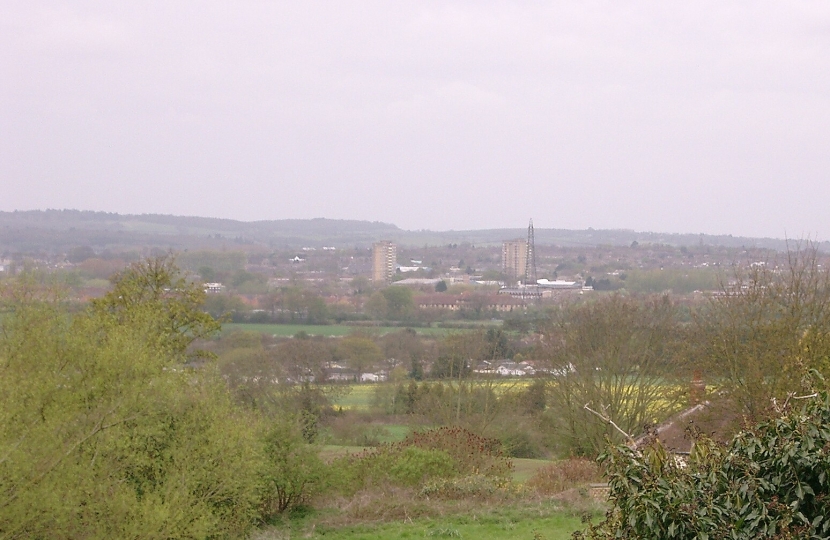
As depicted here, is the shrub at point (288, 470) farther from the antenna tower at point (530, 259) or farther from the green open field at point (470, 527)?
the antenna tower at point (530, 259)

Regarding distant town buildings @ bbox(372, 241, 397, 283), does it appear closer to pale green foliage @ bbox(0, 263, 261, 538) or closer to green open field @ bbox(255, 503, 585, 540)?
green open field @ bbox(255, 503, 585, 540)

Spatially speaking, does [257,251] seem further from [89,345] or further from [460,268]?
[89,345]

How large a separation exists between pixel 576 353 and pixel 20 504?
2077 cm

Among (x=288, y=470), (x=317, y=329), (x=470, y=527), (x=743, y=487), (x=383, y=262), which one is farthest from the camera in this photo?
(x=383, y=262)

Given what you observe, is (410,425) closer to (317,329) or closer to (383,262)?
(317,329)

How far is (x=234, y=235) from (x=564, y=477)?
99.7 metres

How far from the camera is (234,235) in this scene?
372 feet

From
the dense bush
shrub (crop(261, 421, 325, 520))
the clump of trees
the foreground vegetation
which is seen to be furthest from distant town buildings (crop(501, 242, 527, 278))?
the dense bush

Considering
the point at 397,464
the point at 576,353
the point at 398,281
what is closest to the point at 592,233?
the point at 398,281

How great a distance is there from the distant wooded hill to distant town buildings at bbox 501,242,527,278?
12.2 m

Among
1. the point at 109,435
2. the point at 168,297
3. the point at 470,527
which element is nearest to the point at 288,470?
the point at 470,527

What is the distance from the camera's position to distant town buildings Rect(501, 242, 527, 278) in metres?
97.3

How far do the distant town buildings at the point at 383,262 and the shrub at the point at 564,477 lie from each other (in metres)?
67.9

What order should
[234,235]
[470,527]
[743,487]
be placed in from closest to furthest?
[743,487], [470,527], [234,235]
